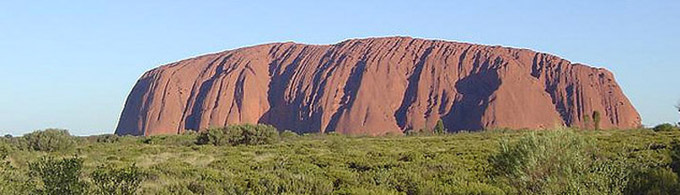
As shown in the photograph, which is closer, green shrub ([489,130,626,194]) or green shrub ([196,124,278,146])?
green shrub ([489,130,626,194])

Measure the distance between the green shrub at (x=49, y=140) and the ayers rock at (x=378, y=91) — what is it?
4806cm

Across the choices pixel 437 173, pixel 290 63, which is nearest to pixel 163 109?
pixel 290 63

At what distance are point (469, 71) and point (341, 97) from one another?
59.7 feet

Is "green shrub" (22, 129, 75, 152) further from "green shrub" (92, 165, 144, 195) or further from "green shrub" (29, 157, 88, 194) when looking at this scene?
"green shrub" (29, 157, 88, 194)

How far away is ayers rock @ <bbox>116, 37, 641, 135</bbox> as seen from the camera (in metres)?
91.4

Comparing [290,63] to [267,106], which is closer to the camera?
[267,106]

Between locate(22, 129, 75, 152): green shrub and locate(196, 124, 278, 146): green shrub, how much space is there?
9.16 m

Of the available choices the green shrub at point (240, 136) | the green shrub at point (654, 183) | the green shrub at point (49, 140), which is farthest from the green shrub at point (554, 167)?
the green shrub at point (240, 136)

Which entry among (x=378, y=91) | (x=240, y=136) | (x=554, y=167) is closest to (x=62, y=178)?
(x=554, y=167)

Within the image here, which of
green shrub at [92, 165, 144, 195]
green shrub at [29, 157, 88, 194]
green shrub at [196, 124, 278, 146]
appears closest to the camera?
green shrub at [29, 157, 88, 194]

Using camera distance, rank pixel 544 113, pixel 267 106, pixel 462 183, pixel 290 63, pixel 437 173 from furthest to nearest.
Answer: pixel 290 63 → pixel 267 106 → pixel 544 113 → pixel 437 173 → pixel 462 183

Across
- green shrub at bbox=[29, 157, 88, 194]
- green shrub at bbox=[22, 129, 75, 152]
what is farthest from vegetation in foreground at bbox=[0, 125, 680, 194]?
green shrub at bbox=[22, 129, 75, 152]

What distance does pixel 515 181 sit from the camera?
12.0 meters

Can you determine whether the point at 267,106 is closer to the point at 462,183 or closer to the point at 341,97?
the point at 341,97
